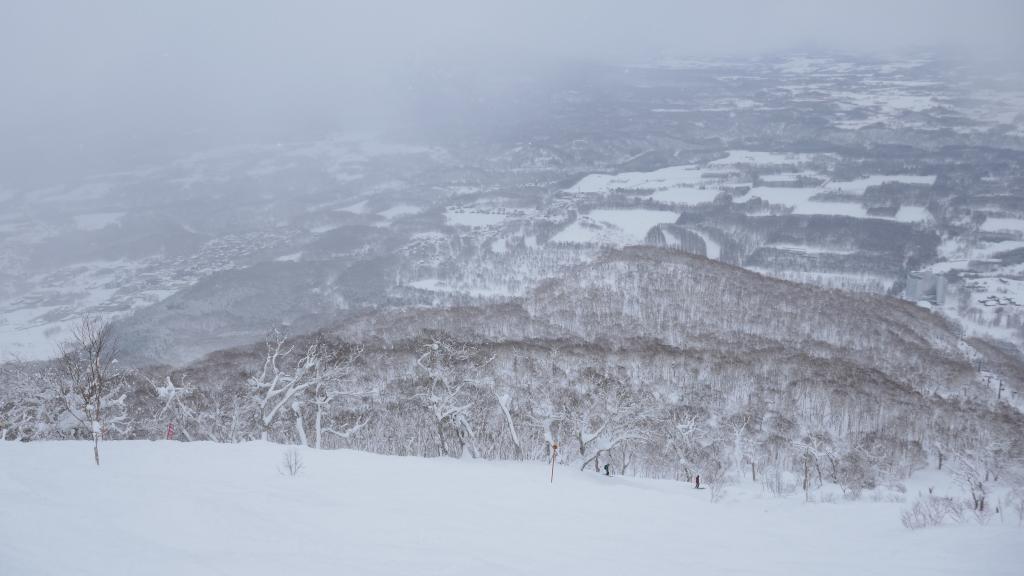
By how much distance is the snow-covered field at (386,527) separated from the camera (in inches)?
524

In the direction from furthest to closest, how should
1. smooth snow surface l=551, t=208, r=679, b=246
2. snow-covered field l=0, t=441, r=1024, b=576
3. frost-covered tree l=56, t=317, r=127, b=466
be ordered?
smooth snow surface l=551, t=208, r=679, b=246
frost-covered tree l=56, t=317, r=127, b=466
snow-covered field l=0, t=441, r=1024, b=576

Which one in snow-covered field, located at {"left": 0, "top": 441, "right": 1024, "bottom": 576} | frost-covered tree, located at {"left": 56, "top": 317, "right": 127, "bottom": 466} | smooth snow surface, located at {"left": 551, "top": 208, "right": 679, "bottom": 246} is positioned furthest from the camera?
smooth snow surface, located at {"left": 551, "top": 208, "right": 679, "bottom": 246}

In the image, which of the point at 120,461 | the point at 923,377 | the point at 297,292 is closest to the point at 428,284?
the point at 297,292

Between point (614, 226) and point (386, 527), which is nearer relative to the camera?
point (386, 527)

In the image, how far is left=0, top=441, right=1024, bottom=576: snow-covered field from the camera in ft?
43.7

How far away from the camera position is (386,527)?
→ 15914 millimetres

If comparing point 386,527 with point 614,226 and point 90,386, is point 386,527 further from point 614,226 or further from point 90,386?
point 614,226

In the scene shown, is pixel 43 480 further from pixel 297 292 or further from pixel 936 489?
pixel 297 292

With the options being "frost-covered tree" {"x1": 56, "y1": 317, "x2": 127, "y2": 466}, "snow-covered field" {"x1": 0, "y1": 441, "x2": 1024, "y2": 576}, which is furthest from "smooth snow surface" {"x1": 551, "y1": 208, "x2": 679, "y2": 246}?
"snow-covered field" {"x1": 0, "y1": 441, "x2": 1024, "y2": 576}

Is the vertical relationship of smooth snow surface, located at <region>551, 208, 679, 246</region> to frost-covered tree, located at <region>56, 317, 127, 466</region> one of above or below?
below

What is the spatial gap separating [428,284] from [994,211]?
129m

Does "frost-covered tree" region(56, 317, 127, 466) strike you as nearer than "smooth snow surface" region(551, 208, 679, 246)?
Yes

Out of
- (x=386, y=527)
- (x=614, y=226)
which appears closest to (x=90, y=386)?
(x=386, y=527)

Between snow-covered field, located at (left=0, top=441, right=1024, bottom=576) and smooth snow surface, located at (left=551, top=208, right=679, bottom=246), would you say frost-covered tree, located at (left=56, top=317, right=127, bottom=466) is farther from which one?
smooth snow surface, located at (left=551, top=208, right=679, bottom=246)
